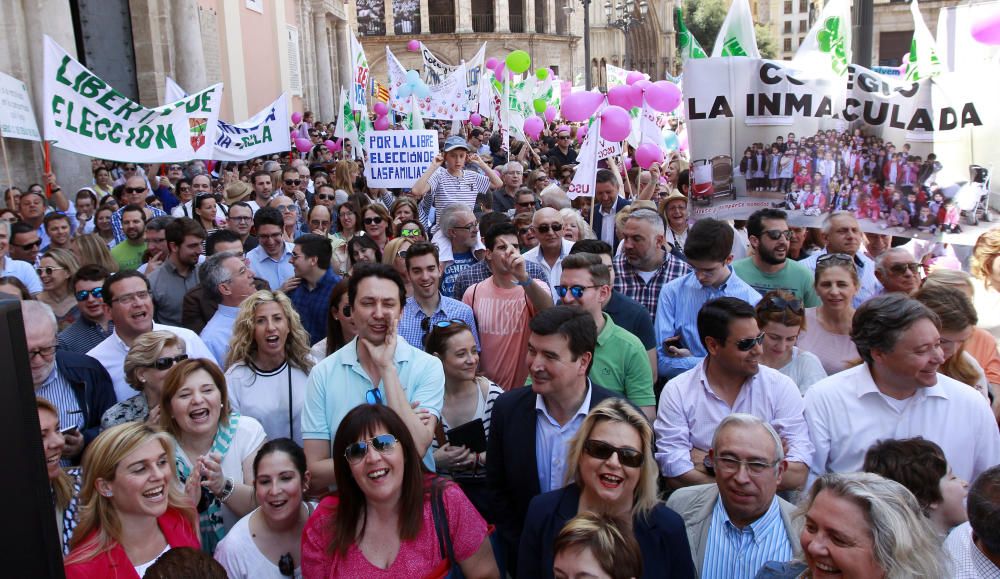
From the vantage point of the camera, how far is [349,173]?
11.2 m

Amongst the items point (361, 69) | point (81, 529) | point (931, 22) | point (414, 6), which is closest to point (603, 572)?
point (81, 529)

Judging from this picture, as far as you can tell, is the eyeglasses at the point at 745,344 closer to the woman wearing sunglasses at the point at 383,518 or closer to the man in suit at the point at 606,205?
the woman wearing sunglasses at the point at 383,518

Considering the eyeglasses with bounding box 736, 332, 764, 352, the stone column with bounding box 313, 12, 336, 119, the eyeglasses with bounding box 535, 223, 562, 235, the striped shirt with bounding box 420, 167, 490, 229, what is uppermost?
the stone column with bounding box 313, 12, 336, 119

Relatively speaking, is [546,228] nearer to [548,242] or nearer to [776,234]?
[548,242]

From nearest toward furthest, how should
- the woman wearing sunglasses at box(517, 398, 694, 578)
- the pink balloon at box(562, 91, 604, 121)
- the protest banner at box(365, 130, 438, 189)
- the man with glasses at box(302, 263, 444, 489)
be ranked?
the woman wearing sunglasses at box(517, 398, 694, 578)
the man with glasses at box(302, 263, 444, 489)
the protest banner at box(365, 130, 438, 189)
the pink balloon at box(562, 91, 604, 121)

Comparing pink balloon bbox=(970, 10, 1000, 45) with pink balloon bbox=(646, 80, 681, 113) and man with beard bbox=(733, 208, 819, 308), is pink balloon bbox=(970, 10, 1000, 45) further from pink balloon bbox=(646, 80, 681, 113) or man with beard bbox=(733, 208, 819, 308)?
pink balloon bbox=(646, 80, 681, 113)

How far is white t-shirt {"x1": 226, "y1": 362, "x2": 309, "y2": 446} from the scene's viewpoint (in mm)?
4242

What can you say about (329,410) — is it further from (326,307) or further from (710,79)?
(710,79)

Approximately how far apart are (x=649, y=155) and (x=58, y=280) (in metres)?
6.79

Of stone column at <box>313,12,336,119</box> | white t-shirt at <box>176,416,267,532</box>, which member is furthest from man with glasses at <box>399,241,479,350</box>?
stone column at <box>313,12,336,119</box>

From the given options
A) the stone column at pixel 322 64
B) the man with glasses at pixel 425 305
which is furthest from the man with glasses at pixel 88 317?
the stone column at pixel 322 64

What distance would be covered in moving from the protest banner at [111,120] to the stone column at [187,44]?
24.0 feet

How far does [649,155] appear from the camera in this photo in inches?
411

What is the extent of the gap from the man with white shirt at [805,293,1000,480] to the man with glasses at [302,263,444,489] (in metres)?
1.62
